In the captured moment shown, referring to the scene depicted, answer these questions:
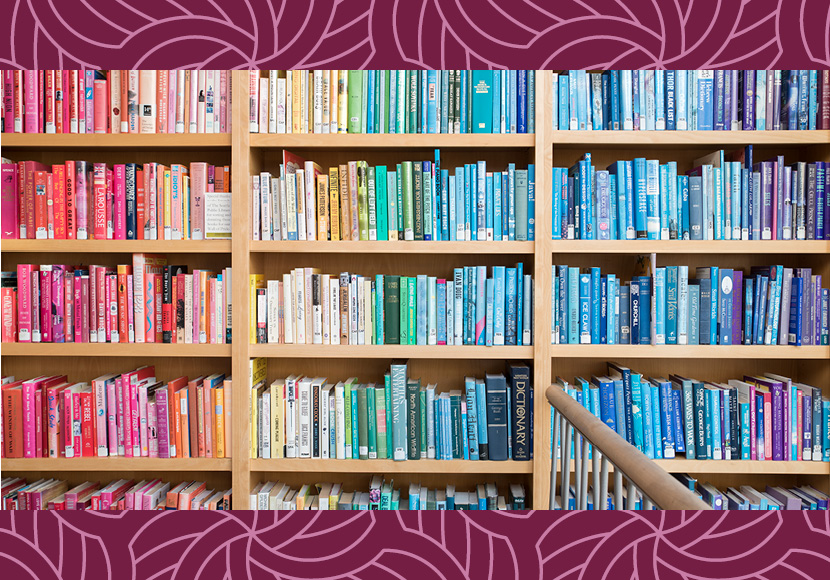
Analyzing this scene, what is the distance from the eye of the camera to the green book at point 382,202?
5.95ft

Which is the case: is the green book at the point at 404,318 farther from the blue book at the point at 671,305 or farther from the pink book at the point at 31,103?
the pink book at the point at 31,103

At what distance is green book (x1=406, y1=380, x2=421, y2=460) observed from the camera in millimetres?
1822

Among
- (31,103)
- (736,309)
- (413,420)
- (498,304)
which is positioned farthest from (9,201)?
(736,309)

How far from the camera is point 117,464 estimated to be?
1823mm

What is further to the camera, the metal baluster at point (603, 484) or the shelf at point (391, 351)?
the shelf at point (391, 351)

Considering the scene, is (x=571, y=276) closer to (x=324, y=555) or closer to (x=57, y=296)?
(x=324, y=555)

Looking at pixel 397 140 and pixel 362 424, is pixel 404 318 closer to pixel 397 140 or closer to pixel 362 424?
pixel 362 424

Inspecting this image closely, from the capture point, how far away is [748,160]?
1.80 meters

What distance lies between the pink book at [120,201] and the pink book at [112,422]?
52 centimetres

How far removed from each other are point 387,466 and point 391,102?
1.21 m

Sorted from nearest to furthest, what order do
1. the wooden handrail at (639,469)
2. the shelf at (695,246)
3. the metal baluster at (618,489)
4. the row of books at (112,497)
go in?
the wooden handrail at (639,469)
the metal baluster at (618,489)
the shelf at (695,246)
the row of books at (112,497)

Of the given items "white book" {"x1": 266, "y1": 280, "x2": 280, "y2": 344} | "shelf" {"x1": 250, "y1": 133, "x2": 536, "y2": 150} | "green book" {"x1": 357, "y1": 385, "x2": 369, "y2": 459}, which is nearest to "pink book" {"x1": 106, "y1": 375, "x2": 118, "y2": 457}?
"white book" {"x1": 266, "y1": 280, "x2": 280, "y2": 344}

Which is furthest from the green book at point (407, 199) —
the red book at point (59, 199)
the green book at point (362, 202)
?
the red book at point (59, 199)

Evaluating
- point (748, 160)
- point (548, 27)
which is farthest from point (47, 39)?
A: point (748, 160)
